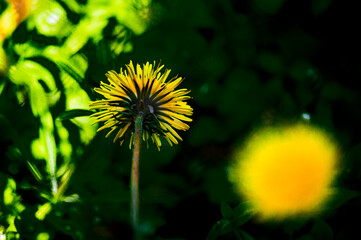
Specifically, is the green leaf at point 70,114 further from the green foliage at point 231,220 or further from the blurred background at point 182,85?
the green foliage at point 231,220

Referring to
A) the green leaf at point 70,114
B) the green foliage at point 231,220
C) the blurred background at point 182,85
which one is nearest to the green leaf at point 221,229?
the green foliage at point 231,220

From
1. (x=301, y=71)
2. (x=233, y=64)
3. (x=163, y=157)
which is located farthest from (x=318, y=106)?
(x=163, y=157)

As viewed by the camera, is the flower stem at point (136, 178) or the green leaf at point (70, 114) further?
the green leaf at point (70, 114)

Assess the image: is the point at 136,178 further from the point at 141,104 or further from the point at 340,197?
the point at 340,197

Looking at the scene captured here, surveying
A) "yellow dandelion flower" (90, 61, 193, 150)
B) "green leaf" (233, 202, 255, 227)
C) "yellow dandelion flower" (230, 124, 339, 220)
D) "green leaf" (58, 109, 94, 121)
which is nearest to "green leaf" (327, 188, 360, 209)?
"yellow dandelion flower" (230, 124, 339, 220)

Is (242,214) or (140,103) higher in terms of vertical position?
(140,103)

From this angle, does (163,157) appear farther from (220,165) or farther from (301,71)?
(301,71)

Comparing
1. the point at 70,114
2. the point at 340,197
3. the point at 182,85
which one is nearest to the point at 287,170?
the point at 340,197
